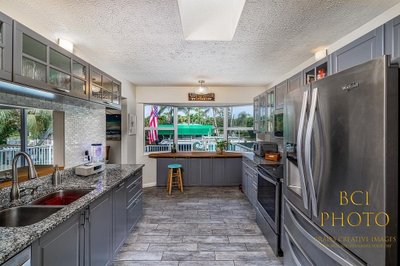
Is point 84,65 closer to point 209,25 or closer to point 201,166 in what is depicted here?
point 209,25

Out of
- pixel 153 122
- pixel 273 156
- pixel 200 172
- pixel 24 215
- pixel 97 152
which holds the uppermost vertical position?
pixel 153 122

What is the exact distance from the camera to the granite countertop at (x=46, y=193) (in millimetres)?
1109

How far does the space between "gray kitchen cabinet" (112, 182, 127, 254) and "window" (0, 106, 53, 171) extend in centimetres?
88

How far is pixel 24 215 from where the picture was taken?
1688mm

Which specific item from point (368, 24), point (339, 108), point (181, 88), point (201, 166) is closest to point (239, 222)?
point (201, 166)

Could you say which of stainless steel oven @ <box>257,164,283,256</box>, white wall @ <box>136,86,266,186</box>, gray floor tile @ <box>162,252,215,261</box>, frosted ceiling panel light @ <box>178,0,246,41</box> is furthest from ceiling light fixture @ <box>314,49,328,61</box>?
gray floor tile @ <box>162,252,215,261</box>

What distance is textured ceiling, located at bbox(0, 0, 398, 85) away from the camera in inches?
72.9

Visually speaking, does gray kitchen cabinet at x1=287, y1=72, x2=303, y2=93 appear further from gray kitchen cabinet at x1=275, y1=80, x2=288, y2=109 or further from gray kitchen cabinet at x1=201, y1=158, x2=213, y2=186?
gray kitchen cabinet at x1=201, y1=158, x2=213, y2=186

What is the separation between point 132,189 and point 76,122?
117cm

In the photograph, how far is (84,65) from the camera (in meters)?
2.40

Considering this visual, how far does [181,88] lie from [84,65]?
10.0 ft

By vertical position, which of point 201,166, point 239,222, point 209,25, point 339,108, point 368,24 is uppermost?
point 209,25

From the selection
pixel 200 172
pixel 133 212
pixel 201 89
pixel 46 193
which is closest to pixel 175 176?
pixel 200 172

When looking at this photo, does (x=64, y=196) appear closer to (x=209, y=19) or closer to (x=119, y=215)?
(x=119, y=215)
